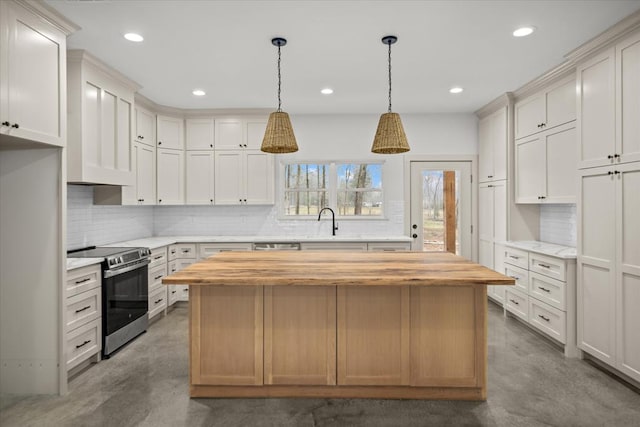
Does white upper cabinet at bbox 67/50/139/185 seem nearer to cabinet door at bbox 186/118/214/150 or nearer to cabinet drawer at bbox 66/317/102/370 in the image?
cabinet door at bbox 186/118/214/150

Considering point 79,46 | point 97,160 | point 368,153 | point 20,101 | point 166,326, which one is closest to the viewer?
point 20,101

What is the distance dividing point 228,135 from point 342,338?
11.9ft

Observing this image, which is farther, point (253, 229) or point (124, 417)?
point (253, 229)

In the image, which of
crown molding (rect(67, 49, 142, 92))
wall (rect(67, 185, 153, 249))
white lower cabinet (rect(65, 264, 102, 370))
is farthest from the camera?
wall (rect(67, 185, 153, 249))

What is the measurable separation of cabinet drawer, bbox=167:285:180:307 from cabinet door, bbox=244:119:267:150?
2.15 m

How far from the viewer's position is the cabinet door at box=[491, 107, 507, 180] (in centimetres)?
463

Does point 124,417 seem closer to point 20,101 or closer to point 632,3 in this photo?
point 20,101

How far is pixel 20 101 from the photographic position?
2.38m

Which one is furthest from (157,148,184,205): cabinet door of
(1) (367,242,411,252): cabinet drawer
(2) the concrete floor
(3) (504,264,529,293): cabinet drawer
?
(3) (504,264,529,293): cabinet drawer

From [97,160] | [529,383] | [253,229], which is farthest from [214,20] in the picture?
[529,383]

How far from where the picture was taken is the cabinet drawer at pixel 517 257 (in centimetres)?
394

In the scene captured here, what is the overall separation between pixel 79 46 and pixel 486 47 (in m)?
3.54

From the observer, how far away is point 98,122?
11.6ft

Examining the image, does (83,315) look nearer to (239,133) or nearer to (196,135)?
(196,135)
